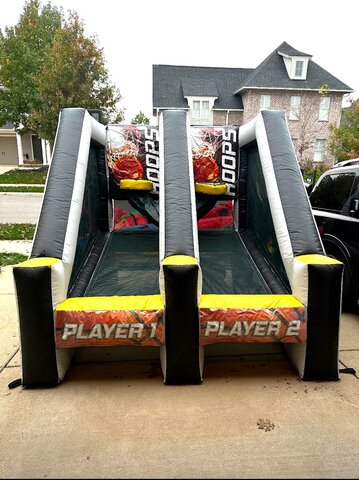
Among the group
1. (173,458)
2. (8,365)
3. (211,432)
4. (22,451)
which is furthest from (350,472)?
(8,365)

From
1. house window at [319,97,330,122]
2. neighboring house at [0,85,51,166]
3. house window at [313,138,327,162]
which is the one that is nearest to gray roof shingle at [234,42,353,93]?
house window at [319,97,330,122]

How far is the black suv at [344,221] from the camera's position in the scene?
4.33m

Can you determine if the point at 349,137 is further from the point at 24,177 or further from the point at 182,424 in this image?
the point at 24,177

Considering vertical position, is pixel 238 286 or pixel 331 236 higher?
pixel 331 236

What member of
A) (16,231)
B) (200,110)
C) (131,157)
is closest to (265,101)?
(200,110)

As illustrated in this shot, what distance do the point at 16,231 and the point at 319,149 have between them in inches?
919

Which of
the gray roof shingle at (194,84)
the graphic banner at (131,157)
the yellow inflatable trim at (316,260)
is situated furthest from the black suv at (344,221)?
the gray roof shingle at (194,84)

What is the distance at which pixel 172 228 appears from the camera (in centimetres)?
345

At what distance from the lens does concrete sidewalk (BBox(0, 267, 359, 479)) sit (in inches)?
89.4

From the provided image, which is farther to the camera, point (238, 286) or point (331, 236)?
point (331, 236)

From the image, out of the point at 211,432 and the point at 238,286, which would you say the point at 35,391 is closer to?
the point at 211,432

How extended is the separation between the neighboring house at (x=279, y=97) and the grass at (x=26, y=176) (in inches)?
361

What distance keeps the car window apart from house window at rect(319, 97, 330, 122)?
23529mm

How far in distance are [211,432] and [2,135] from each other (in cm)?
3217
